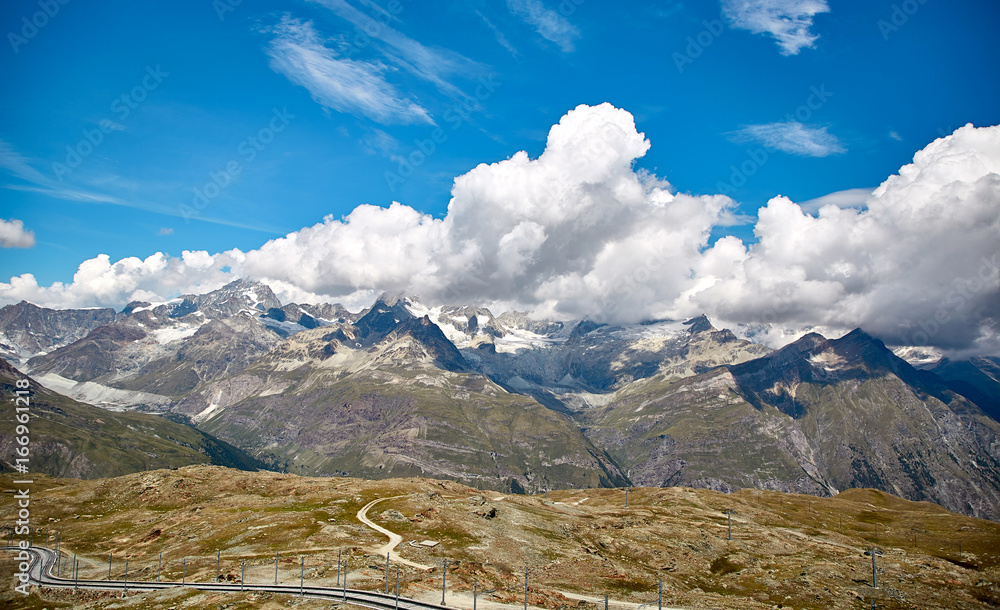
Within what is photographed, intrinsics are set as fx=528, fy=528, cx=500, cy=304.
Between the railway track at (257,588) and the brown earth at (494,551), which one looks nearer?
the railway track at (257,588)

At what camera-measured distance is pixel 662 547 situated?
13562cm

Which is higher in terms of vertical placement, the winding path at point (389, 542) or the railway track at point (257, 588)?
the winding path at point (389, 542)

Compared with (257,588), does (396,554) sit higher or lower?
higher

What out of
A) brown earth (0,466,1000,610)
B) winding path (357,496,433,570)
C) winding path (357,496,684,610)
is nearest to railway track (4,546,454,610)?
brown earth (0,466,1000,610)

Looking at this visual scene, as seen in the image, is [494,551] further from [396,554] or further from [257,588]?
[257,588]

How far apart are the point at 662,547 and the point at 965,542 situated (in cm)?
10434

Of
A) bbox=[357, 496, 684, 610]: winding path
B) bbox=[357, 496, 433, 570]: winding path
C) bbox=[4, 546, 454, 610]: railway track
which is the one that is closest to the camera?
bbox=[4, 546, 454, 610]: railway track

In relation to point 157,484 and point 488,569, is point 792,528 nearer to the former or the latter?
point 488,569

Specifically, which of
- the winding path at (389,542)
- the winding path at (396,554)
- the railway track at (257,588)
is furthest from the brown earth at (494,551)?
the railway track at (257,588)

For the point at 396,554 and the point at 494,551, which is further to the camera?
the point at 494,551

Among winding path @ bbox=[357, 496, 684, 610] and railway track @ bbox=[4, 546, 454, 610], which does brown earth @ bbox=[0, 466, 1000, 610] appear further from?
railway track @ bbox=[4, 546, 454, 610]

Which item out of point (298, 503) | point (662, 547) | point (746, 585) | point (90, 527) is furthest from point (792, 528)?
point (90, 527)

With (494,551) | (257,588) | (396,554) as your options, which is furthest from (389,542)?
(257,588)

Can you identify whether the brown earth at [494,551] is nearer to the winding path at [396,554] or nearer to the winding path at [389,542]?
the winding path at [396,554]
